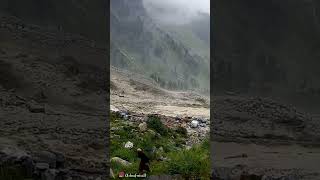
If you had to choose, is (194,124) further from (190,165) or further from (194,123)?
(190,165)

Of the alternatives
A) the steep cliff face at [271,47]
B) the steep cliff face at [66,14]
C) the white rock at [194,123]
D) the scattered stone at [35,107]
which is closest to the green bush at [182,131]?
the white rock at [194,123]

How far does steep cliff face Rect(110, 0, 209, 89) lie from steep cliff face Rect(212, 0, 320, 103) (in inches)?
819

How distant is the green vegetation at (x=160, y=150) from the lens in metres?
8.91

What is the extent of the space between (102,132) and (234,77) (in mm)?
8772

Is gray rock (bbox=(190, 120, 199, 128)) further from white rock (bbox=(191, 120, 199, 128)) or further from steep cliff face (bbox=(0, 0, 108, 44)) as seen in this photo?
steep cliff face (bbox=(0, 0, 108, 44))

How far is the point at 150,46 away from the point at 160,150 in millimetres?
35397

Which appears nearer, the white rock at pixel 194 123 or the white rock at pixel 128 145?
the white rock at pixel 128 145

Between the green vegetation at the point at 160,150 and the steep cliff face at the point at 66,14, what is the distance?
2898 millimetres

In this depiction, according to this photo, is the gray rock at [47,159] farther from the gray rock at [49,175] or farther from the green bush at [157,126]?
the green bush at [157,126]

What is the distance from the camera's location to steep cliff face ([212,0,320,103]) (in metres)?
16.7

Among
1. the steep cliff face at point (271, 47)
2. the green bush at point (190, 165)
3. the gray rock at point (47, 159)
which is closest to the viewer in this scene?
the gray rock at point (47, 159)

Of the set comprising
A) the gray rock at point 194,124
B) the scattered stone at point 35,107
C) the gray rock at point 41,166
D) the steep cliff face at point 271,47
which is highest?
the steep cliff face at point 271,47

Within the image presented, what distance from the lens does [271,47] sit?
17047mm

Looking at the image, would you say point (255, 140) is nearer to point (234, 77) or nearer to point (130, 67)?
point (234, 77)
